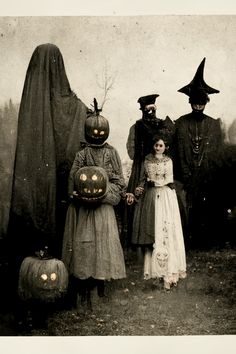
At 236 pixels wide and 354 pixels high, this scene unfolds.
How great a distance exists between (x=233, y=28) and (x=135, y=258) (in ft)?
7.20

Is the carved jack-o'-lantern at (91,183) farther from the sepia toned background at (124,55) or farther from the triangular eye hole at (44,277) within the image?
the triangular eye hole at (44,277)

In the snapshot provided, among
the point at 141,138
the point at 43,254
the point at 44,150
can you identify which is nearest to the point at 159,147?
the point at 141,138

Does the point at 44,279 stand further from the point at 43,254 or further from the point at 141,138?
the point at 141,138

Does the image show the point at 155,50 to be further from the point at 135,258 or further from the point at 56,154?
the point at 135,258

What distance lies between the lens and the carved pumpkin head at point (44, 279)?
487 cm

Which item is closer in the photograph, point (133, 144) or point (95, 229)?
point (95, 229)

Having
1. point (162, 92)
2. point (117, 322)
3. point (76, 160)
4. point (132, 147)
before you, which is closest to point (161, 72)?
point (162, 92)

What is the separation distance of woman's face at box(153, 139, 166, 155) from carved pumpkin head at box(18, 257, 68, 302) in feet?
4.20

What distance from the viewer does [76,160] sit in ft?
16.6

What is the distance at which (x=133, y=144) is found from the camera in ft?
17.0

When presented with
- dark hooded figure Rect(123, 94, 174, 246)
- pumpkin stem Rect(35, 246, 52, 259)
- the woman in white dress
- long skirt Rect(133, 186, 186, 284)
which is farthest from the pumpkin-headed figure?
pumpkin stem Rect(35, 246, 52, 259)

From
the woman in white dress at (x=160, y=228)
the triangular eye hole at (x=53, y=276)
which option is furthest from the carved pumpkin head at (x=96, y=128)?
the triangular eye hole at (x=53, y=276)

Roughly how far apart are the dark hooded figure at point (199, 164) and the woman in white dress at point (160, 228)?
0.14 metres

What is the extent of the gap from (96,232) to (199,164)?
110 centimetres
